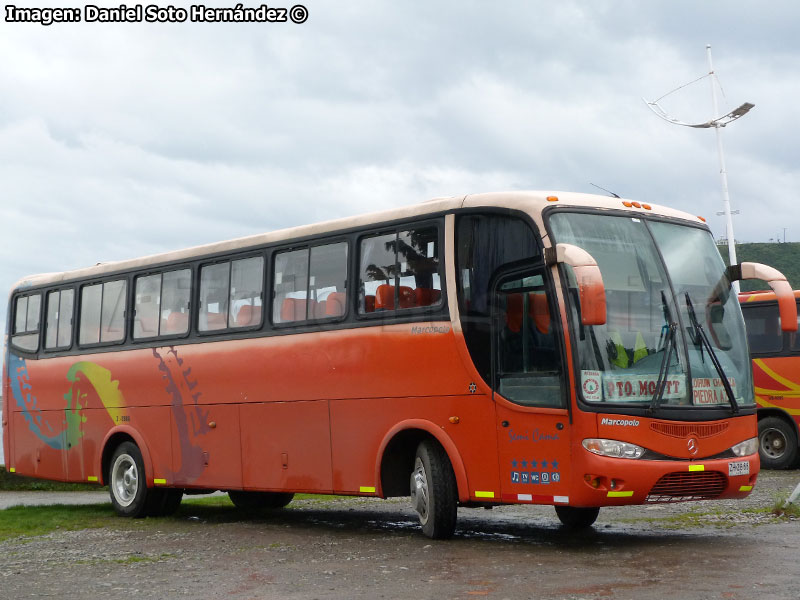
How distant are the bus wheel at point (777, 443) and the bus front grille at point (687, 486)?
1146 cm

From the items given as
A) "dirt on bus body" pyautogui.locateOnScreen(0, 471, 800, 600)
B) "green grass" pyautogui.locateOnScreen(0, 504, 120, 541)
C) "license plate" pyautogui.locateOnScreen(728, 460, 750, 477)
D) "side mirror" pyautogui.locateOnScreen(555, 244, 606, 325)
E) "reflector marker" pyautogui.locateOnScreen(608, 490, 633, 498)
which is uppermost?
"side mirror" pyautogui.locateOnScreen(555, 244, 606, 325)

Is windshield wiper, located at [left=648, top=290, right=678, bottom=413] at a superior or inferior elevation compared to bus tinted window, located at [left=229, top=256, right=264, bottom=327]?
inferior

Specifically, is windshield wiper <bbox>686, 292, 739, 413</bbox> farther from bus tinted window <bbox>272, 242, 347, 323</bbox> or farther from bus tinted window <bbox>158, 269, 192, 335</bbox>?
bus tinted window <bbox>158, 269, 192, 335</bbox>

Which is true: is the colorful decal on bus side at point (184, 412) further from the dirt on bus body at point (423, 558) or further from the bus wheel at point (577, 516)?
the bus wheel at point (577, 516)

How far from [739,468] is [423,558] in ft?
9.97

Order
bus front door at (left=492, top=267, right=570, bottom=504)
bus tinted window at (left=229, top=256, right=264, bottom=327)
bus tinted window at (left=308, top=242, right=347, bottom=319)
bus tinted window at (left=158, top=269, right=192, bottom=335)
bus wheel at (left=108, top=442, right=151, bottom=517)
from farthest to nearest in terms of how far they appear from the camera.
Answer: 1. bus wheel at (left=108, top=442, right=151, bottom=517)
2. bus tinted window at (left=158, top=269, right=192, bottom=335)
3. bus tinted window at (left=229, top=256, right=264, bottom=327)
4. bus tinted window at (left=308, top=242, right=347, bottom=319)
5. bus front door at (left=492, top=267, right=570, bottom=504)

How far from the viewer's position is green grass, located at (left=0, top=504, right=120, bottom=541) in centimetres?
1473

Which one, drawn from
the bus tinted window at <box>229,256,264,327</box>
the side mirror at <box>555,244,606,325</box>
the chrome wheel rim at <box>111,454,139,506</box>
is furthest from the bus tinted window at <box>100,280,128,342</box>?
the side mirror at <box>555,244,606,325</box>

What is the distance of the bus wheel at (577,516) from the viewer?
12953 millimetres

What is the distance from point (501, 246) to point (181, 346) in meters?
5.82

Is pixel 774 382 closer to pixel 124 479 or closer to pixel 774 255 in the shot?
pixel 124 479

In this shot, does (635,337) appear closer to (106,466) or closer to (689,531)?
(689,531)

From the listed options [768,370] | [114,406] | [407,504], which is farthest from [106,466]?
[768,370]

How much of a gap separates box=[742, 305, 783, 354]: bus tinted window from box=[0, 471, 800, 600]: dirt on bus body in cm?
717
